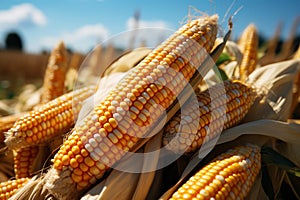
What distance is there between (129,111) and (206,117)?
0.40 m

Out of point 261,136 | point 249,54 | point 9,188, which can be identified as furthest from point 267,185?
point 249,54

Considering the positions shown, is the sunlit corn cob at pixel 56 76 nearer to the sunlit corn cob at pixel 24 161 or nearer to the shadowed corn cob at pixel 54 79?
the shadowed corn cob at pixel 54 79

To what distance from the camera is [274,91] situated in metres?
2.02

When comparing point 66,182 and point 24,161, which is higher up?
point 66,182

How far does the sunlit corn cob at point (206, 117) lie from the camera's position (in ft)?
4.45

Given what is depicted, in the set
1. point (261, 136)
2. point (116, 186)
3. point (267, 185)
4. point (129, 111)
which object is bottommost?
point (267, 185)

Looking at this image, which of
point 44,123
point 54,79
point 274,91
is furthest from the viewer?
point 54,79

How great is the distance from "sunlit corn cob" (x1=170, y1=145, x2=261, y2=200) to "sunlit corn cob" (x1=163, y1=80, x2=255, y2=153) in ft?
0.46

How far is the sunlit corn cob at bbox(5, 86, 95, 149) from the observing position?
1.61 metres

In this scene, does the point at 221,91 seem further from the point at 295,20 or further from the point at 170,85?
the point at 295,20

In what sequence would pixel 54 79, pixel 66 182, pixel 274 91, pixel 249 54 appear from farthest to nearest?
1. pixel 54 79
2. pixel 249 54
3. pixel 274 91
4. pixel 66 182

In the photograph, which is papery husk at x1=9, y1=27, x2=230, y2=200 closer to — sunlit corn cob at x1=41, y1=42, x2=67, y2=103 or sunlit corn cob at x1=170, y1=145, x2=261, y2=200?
sunlit corn cob at x1=170, y1=145, x2=261, y2=200

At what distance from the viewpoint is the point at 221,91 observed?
160 cm

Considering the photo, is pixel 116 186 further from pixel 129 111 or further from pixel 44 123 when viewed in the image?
pixel 44 123
